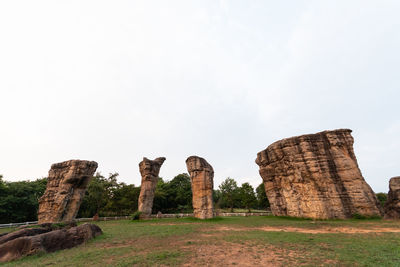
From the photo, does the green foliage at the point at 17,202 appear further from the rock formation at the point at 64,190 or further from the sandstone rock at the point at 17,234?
the sandstone rock at the point at 17,234

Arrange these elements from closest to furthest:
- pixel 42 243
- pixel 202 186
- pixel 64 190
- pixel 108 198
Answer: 1. pixel 42 243
2. pixel 64 190
3. pixel 202 186
4. pixel 108 198

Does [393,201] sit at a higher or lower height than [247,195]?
lower

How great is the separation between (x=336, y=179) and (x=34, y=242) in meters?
29.9

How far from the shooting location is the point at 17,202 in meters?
24.8

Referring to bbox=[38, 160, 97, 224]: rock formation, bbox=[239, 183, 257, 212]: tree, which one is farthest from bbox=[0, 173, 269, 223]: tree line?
bbox=[38, 160, 97, 224]: rock formation

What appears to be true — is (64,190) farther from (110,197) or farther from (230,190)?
(230,190)

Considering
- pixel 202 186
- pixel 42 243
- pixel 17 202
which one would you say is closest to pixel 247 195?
pixel 202 186

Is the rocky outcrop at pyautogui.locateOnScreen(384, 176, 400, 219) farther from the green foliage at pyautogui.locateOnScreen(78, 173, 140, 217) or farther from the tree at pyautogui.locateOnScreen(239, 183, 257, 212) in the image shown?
the green foliage at pyautogui.locateOnScreen(78, 173, 140, 217)

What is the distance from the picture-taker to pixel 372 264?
6.24m

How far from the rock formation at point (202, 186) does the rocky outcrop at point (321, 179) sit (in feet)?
38.5

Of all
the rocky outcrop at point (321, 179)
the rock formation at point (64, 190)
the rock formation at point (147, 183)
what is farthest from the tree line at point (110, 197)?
the rocky outcrop at point (321, 179)

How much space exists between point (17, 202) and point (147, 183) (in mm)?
18757

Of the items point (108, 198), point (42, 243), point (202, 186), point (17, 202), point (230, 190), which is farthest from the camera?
point (230, 190)

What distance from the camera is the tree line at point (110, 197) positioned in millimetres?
24938
